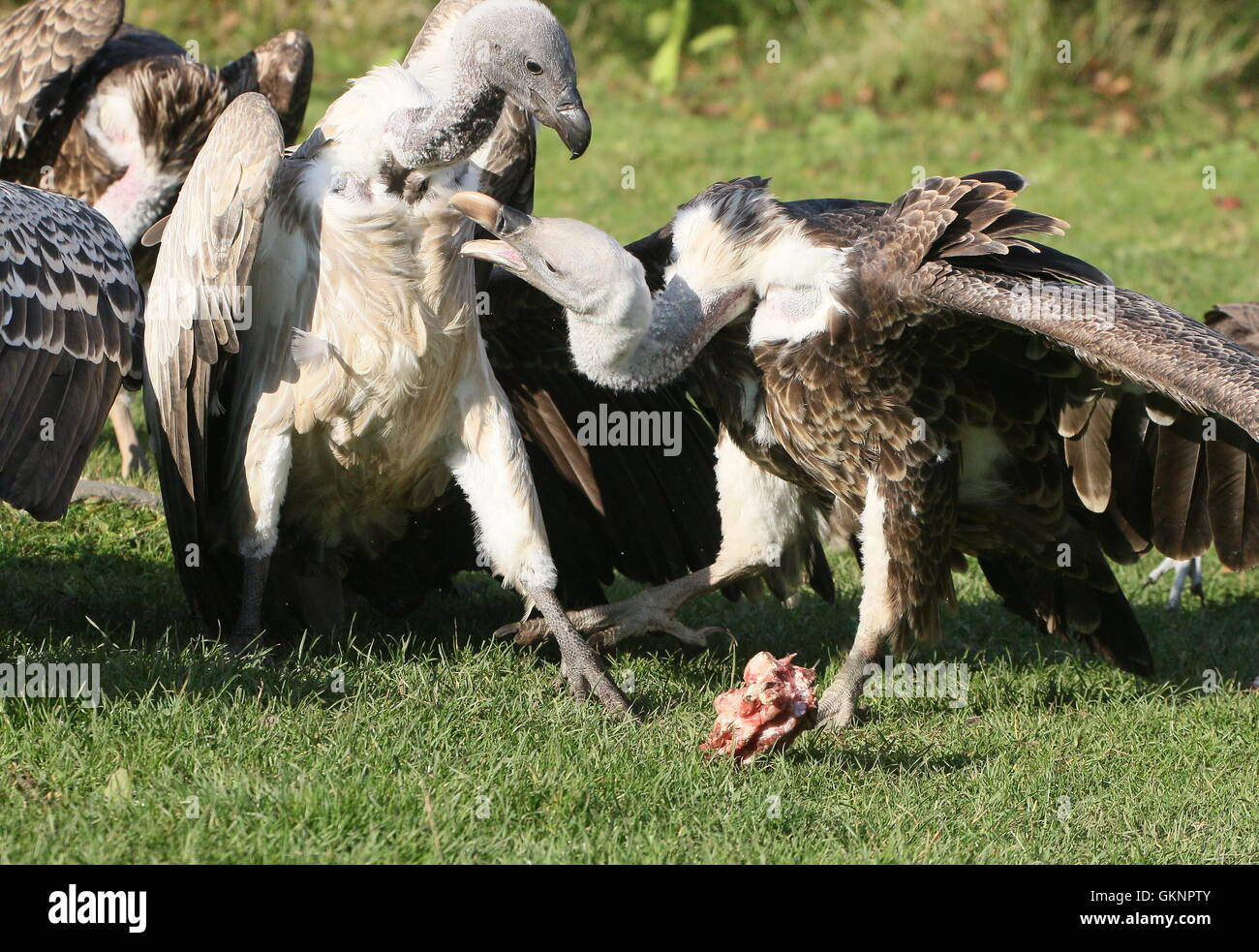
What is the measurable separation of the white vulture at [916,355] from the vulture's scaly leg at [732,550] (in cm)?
25

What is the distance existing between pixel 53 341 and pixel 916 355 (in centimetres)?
266

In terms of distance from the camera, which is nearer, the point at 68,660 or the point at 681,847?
the point at 681,847

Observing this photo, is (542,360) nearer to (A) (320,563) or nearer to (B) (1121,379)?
(A) (320,563)

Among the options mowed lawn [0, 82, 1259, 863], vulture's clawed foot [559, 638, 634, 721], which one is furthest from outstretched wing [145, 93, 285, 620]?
vulture's clawed foot [559, 638, 634, 721]

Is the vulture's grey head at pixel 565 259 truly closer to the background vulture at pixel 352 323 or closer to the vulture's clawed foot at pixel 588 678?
the background vulture at pixel 352 323

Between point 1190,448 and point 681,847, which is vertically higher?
point 1190,448

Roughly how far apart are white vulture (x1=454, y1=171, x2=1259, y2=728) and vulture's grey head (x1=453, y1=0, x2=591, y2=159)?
0.32 meters

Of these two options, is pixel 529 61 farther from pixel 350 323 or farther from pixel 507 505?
pixel 507 505

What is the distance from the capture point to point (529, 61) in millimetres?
4602

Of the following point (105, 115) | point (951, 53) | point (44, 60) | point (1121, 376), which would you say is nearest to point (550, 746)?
point (1121, 376)

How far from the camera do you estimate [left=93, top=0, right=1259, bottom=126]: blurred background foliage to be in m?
15.3
